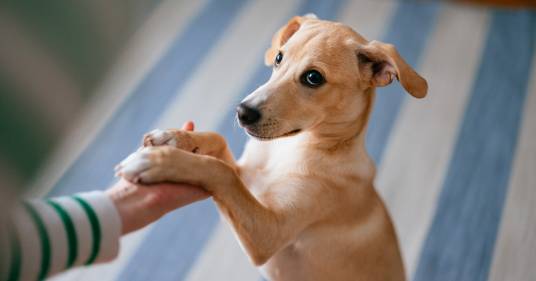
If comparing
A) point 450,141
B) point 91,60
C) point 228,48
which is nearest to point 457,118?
point 450,141

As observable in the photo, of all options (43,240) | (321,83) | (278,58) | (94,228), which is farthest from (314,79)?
(43,240)

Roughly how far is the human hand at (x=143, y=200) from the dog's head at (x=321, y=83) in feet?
1.01

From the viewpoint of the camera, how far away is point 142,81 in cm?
293

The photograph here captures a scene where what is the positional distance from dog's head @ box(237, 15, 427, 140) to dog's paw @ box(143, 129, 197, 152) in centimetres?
15

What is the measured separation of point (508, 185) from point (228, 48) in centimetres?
152

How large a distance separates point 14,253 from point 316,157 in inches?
35.0

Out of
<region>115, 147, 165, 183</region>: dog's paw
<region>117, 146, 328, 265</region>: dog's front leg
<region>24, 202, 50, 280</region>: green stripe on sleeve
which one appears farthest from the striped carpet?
<region>24, 202, 50, 280</region>: green stripe on sleeve

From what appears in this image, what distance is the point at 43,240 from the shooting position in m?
1.17

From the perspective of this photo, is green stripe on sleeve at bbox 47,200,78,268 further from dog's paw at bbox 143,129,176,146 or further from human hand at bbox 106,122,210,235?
dog's paw at bbox 143,129,176,146

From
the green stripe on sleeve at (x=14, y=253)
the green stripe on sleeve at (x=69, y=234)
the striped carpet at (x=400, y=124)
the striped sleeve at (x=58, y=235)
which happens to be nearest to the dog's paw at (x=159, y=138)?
the striped sleeve at (x=58, y=235)

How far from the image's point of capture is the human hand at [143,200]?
136cm

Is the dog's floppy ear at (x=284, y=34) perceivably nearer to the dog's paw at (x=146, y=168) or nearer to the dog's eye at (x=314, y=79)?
the dog's eye at (x=314, y=79)

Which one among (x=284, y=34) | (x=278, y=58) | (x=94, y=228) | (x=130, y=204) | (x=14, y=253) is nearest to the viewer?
(x=14, y=253)

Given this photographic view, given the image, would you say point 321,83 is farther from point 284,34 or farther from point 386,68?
point 284,34
